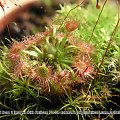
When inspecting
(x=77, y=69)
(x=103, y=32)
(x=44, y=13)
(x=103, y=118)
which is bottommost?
(x=103, y=118)

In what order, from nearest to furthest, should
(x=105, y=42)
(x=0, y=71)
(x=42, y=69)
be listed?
1. (x=42, y=69)
2. (x=0, y=71)
3. (x=105, y=42)

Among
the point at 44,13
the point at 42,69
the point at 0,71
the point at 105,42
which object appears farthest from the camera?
the point at 44,13

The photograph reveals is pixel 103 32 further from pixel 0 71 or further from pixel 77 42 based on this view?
pixel 0 71

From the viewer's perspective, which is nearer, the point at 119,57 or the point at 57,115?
the point at 57,115

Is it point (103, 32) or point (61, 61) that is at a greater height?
point (103, 32)

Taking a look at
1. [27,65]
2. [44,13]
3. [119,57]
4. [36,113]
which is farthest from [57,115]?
[44,13]

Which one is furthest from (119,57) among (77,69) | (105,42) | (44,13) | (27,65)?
(44,13)

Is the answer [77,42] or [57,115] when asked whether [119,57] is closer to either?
[77,42]
